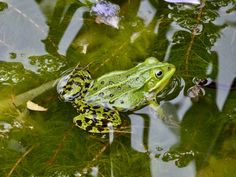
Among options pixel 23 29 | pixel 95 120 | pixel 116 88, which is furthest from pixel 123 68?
pixel 23 29

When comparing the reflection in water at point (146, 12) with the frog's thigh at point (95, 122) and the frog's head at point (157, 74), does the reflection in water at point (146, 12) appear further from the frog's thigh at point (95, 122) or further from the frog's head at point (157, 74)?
the frog's thigh at point (95, 122)

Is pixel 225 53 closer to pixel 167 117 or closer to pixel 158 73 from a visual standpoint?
pixel 158 73

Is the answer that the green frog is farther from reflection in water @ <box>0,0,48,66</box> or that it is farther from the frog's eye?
reflection in water @ <box>0,0,48,66</box>

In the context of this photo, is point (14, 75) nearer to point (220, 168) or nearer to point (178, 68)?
point (178, 68)

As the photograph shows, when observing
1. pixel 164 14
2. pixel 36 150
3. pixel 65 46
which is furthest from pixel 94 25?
pixel 36 150

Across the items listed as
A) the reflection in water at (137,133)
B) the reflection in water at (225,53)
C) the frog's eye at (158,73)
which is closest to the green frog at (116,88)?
the frog's eye at (158,73)

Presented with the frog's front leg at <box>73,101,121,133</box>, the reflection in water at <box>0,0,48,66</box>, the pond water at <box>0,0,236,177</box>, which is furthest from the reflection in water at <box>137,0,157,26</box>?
the frog's front leg at <box>73,101,121,133</box>
